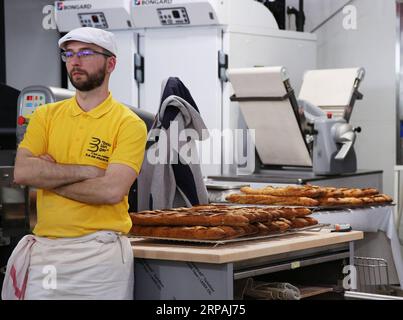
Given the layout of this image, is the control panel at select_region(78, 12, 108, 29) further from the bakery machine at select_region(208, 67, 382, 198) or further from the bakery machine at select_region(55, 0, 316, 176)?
the bakery machine at select_region(208, 67, 382, 198)

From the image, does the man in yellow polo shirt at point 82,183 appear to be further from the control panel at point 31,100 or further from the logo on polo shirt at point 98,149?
the control panel at point 31,100

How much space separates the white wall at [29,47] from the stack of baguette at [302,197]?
344 centimetres

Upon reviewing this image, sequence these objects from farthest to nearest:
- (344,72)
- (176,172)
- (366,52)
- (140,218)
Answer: (366,52)
(344,72)
(176,172)
(140,218)

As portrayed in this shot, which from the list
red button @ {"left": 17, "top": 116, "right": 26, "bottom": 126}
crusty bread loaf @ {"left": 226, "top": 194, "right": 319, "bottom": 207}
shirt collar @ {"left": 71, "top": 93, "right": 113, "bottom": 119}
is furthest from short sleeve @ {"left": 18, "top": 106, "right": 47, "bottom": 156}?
red button @ {"left": 17, "top": 116, "right": 26, "bottom": 126}

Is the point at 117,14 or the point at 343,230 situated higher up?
the point at 117,14

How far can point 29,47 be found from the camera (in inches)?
305

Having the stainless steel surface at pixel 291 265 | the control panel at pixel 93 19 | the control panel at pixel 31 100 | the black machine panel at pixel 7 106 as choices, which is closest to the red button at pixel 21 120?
the control panel at pixel 31 100

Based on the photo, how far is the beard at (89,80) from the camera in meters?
3.19

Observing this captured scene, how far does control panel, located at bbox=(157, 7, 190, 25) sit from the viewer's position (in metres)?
6.39

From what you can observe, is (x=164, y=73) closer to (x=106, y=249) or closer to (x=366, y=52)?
(x=366, y=52)

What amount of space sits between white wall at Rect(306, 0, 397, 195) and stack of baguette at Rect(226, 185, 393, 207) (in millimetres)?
2386
